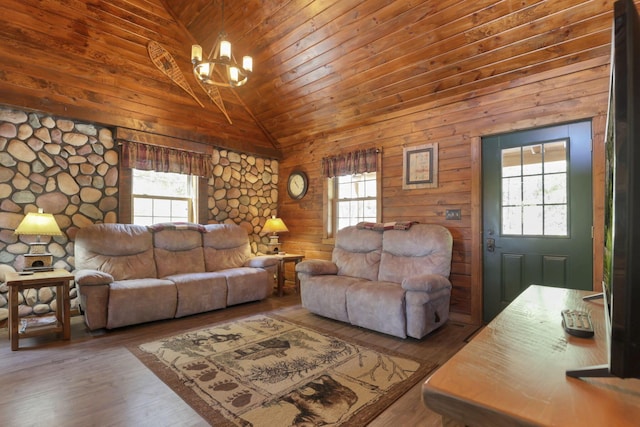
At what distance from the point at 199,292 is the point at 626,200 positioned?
12.5ft

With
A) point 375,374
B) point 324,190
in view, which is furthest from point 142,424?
point 324,190

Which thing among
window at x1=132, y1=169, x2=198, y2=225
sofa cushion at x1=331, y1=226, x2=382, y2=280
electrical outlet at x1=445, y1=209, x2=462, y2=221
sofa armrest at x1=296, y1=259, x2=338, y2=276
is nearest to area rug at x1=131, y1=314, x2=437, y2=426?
sofa armrest at x1=296, y1=259, x2=338, y2=276

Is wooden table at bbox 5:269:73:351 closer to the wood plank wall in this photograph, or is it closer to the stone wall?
the stone wall

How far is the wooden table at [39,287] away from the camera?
273 centimetres

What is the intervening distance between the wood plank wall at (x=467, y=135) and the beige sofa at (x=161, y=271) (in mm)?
2101

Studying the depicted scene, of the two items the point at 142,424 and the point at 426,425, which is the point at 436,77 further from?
the point at 142,424

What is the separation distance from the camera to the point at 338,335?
3.08 meters

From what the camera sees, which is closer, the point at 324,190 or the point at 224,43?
the point at 224,43

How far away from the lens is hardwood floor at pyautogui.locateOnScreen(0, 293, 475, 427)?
1.80m

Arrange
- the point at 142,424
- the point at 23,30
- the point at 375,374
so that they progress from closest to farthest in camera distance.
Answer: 1. the point at 142,424
2. the point at 375,374
3. the point at 23,30

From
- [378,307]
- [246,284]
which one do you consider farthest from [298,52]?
[378,307]

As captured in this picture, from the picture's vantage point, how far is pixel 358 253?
4008 mm

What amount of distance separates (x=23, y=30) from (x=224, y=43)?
241 centimetres

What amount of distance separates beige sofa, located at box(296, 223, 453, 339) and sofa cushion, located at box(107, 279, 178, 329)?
4.86 feet
